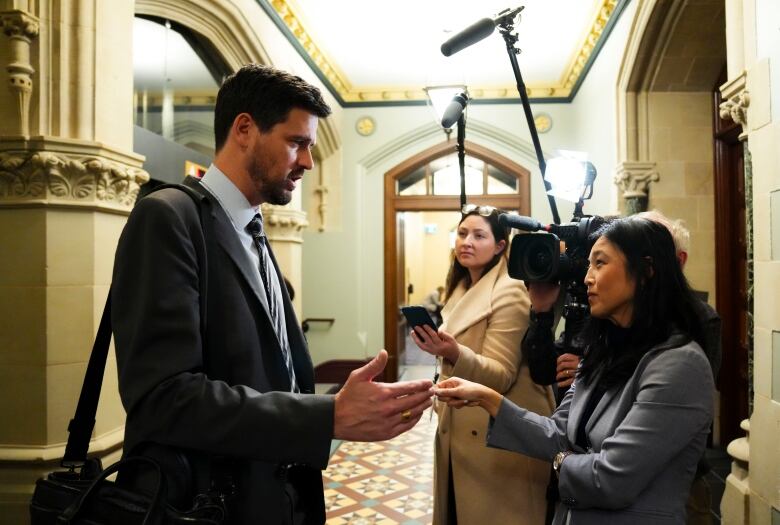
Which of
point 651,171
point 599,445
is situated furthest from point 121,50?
point 651,171

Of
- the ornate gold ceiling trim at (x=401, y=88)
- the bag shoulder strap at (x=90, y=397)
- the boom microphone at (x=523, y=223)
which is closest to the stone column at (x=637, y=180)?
the ornate gold ceiling trim at (x=401, y=88)

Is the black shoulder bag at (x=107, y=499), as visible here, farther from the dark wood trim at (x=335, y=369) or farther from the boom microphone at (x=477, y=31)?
the dark wood trim at (x=335, y=369)

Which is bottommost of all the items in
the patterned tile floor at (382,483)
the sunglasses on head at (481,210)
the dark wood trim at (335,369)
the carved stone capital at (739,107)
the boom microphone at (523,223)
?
the patterned tile floor at (382,483)

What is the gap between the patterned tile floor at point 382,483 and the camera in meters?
3.04

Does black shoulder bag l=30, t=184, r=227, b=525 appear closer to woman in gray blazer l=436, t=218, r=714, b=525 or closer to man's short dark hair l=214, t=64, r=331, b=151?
man's short dark hair l=214, t=64, r=331, b=151

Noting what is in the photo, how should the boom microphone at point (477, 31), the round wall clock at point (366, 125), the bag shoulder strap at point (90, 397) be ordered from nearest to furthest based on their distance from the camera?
the bag shoulder strap at point (90, 397), the boom microphone at point (477, 31), the round wall clock at point (366, 125)

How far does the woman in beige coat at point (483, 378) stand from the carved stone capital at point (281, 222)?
10.9 ft

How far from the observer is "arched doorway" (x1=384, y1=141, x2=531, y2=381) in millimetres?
6676

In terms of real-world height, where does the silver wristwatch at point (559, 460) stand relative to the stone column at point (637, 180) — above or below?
below

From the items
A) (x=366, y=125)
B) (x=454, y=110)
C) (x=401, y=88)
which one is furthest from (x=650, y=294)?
(x=366, y=125)

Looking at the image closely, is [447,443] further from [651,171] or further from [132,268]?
[651,171]

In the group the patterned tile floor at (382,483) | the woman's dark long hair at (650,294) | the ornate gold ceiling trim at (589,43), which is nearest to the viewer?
the woman's dark long hair at (650,294)

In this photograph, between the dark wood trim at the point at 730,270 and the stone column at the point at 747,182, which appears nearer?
the stone column at the point at 747,182

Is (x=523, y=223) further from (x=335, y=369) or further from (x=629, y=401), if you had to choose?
(x=335, y=369)
